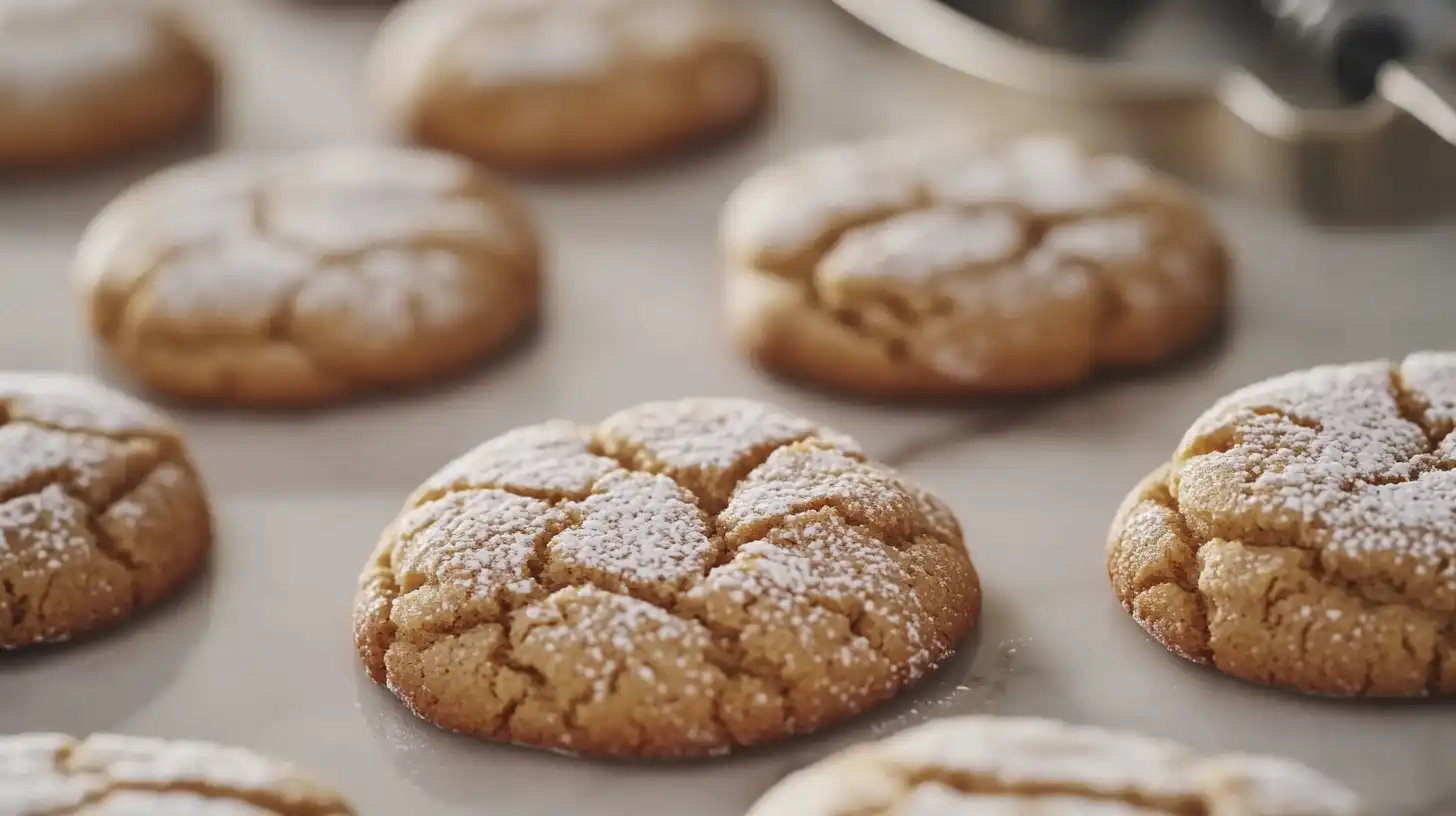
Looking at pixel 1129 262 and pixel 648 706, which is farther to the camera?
pixel 1129 262

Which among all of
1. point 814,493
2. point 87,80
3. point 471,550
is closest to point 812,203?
point 814,493

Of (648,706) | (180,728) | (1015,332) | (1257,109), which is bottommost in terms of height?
(180,728)

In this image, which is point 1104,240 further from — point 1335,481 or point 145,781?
point 145,781

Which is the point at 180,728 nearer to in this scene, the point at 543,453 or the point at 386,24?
the point at 543,453

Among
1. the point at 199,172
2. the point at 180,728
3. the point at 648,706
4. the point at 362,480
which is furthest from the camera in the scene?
the point at 199,172

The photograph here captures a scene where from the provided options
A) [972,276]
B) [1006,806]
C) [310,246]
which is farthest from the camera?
[310,246]

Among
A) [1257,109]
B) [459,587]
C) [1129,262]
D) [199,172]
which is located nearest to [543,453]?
[459,587]

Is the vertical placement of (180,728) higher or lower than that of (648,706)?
lower
